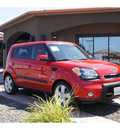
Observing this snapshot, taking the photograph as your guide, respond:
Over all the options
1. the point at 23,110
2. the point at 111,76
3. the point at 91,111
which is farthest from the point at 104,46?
the point at 23,110

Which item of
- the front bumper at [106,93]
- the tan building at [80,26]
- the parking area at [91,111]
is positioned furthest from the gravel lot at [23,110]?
the tan building at [80,26]

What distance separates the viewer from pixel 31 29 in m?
12.6

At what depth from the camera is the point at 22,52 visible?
6.13 m

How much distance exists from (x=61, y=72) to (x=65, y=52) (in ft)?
3.15

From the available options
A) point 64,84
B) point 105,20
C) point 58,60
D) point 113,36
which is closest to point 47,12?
point 105,20

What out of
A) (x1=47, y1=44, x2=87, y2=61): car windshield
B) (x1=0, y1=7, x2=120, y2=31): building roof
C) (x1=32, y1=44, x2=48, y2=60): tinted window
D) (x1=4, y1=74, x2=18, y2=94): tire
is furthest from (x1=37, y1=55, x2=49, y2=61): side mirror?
(x1=0, y1=7, x2=120, y2=31): building roof

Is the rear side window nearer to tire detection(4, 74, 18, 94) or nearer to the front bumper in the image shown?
tire detection(4, 74, 18, 94)

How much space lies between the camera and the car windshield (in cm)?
507

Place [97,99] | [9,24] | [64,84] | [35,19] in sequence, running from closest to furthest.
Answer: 1. [97,99]
2. [64,84]
3. [35,19]
4. [9,24]

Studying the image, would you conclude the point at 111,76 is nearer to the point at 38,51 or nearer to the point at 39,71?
the point at 39,71

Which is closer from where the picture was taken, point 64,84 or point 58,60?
point 64,84

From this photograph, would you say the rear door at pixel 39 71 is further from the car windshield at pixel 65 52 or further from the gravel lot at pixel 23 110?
the gravel lot at pixel 23 110

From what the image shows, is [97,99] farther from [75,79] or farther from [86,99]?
[75,79]
